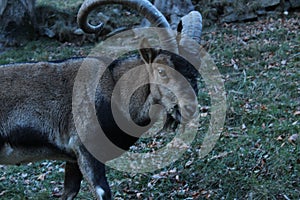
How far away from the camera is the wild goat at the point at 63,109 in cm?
528

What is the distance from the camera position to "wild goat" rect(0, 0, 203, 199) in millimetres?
5281

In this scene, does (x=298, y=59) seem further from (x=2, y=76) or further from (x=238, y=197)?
(x=2, y=76)

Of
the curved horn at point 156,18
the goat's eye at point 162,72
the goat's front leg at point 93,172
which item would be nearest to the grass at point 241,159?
the goat's front leg at point 93,172

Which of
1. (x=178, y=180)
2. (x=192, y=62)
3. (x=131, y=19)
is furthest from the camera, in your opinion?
(x=131, y=19)

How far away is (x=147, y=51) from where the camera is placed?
5.32 meters

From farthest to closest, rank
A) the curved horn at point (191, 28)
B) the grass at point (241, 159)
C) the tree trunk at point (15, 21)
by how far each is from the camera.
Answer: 1. the tree trunk at point (15, 21)
2. the grass at point (241, 159)
3. the curved horn at point (191, 28)

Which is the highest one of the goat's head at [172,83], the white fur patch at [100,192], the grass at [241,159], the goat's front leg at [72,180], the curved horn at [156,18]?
the curved horn at [156,18]

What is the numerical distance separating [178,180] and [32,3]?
8345 mm

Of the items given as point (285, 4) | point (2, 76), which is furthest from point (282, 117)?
point (285, 4)

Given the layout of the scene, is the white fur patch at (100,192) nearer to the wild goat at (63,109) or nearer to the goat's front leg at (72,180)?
the wild goat at (63,109)

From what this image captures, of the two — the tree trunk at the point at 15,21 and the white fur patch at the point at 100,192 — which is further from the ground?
the tree trunk at the point at 15,21

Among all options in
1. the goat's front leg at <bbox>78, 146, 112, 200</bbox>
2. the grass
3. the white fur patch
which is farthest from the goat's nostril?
the grass

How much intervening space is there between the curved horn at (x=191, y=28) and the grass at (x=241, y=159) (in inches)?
69.4

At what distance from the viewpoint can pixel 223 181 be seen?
6.28m
